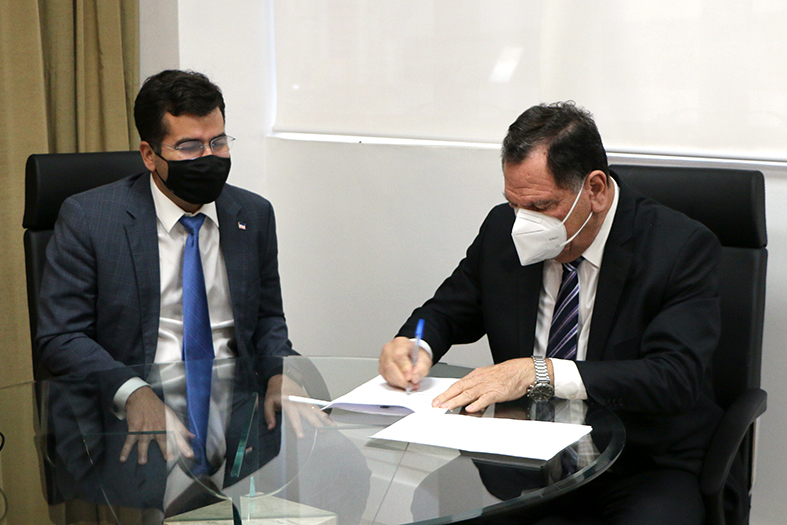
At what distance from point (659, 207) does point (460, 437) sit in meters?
0.90

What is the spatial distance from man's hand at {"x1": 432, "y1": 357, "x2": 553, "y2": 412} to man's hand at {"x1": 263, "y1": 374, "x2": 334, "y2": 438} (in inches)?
10.2

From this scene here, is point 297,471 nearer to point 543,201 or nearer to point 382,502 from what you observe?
point 382,502

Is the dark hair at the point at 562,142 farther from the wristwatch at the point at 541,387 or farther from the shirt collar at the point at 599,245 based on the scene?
the wristwatch at the point at 541,387

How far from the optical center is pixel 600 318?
2.02 meters

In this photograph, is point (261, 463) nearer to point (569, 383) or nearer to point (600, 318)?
point (569, 383)

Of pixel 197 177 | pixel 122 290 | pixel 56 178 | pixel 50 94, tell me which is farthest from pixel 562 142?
pixel 50 94

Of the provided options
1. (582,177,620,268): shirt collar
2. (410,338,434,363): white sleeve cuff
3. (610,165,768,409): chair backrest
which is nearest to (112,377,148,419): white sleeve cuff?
(410,338,434,363): white sleeve cuff

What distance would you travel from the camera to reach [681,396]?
73.7 inches

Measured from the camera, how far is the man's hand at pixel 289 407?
1.76 metres

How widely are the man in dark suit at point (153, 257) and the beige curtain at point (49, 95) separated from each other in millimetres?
1180

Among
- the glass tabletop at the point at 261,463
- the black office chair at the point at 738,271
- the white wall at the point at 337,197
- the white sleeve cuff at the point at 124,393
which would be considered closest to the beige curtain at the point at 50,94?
the white wall at the point at 337,197

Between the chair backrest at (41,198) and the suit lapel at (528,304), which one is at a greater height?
the chair backrest at (41,198)

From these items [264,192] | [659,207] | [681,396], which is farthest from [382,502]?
[264,192]

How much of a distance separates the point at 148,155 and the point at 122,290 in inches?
15.7
